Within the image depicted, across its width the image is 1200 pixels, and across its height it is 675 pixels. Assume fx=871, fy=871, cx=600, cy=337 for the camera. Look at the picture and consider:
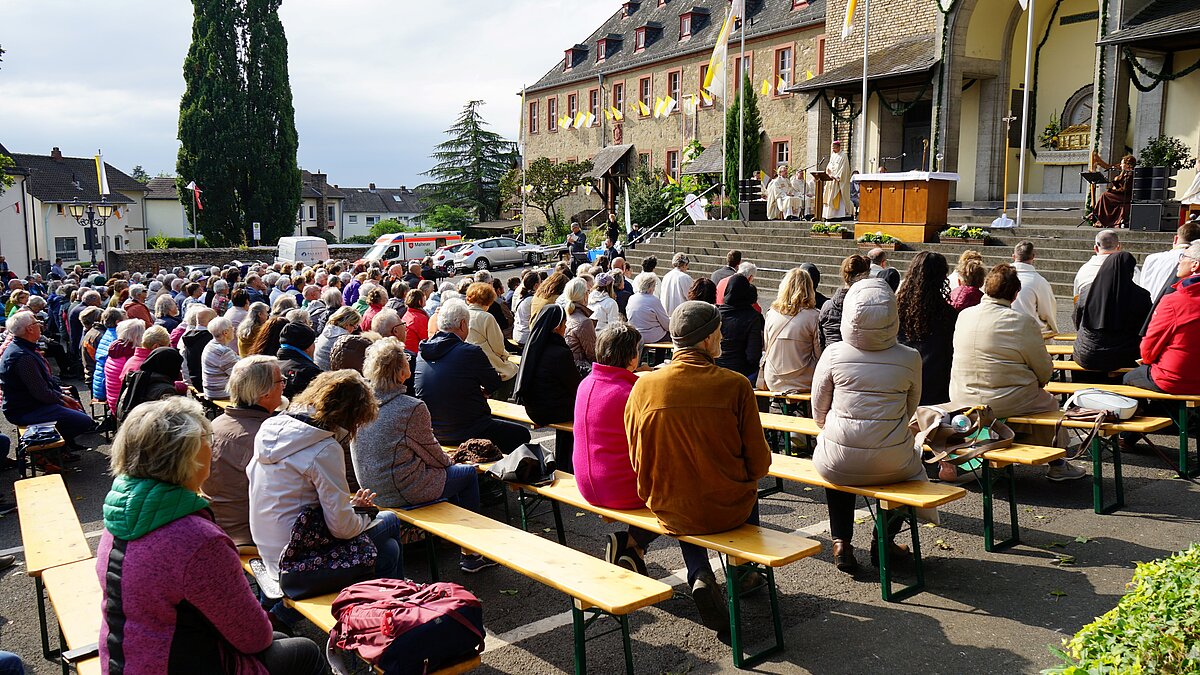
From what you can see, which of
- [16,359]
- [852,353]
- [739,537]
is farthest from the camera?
[16,359]

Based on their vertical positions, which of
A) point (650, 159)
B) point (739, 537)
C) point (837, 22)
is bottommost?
point (739, 537)

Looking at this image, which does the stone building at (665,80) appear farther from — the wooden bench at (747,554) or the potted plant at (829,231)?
the wooden bench at (747,554)

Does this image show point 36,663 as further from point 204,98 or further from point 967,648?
point 204,98

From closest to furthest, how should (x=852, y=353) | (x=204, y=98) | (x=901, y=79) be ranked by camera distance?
(x=852, y=353) → (x=901, y=79) → (x=204, y=98)

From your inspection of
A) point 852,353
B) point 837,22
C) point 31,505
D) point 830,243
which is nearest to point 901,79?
point 837,22

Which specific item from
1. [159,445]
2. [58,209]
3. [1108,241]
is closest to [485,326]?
[159,445]

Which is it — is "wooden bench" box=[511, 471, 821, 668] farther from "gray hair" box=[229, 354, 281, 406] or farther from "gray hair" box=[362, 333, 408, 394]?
"gray hair" box=[229, 354, 281, 406]

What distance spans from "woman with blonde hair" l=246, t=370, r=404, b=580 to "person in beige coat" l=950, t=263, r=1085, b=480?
14.6 feet

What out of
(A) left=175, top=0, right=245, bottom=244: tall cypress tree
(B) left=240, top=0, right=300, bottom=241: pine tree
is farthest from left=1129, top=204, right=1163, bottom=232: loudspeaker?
(A) left=175, top=0, right=245, bottom=244: tall cypress tree

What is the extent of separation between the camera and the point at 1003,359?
251 inches

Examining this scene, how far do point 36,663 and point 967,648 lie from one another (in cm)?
501

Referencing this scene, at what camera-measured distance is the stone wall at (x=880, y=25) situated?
25516 mm

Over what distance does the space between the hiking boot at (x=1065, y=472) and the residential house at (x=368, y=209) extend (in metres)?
88.9

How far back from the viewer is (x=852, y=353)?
16.8 feet
